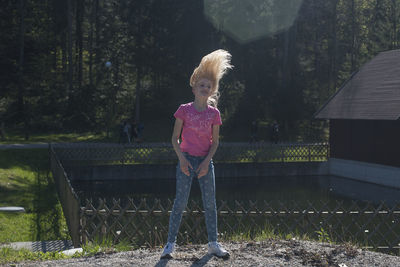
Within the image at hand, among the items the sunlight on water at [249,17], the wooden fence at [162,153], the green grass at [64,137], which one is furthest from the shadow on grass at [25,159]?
the sunlight on water at [249,17]

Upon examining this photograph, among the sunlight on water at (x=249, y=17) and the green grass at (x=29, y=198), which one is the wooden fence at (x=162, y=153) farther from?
the sunlight on water at (x=249, y=17)

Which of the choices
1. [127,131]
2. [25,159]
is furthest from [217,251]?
[127,131]

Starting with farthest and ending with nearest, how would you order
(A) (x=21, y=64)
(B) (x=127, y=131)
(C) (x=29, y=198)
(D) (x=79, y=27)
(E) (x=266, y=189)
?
(D) (x=79, y=27)
(A) (x=21, y=64)
(B) (x=127, y=131)
(E) (x=266, y=189)
(C) (x=29, y=198)

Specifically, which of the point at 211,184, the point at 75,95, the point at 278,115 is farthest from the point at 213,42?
the point at 211,184

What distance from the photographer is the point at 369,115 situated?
23.6 metres

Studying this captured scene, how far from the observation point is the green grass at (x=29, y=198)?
442 inches

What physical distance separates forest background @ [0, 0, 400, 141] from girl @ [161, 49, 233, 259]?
1254 inches

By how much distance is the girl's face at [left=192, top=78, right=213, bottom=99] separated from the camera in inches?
218

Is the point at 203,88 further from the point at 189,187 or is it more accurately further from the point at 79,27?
the point at 79,27

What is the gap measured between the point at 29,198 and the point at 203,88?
38.1ft

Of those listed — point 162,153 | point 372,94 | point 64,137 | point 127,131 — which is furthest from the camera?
point 64,137

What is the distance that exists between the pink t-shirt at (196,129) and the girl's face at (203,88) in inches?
7.7

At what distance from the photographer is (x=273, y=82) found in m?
43.1

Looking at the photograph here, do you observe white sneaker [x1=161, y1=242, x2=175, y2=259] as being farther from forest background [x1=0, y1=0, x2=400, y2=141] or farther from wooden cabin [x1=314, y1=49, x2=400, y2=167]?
forest background [x1=0, y1=0, x2=400, y2=141]
